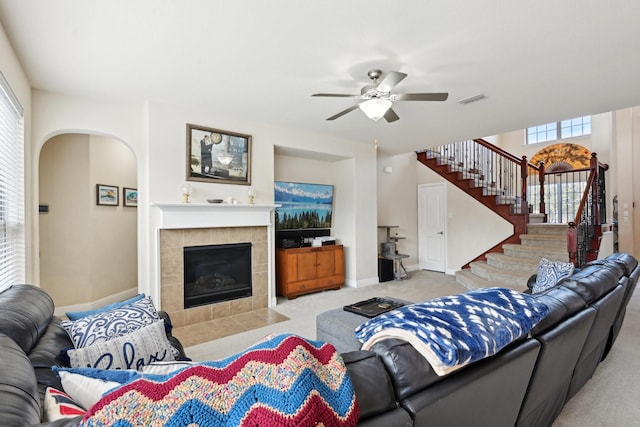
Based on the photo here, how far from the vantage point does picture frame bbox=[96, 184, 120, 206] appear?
4.18m

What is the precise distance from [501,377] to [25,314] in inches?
75.8

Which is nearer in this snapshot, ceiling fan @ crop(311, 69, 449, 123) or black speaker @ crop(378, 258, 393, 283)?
ceiling fan @ crop(311, 69, 449, 123)

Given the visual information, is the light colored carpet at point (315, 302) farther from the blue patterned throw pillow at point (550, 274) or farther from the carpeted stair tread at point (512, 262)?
the blue patterned throw pillow at point (550, 274)

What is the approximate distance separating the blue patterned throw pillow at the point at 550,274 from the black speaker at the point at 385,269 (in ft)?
10.2

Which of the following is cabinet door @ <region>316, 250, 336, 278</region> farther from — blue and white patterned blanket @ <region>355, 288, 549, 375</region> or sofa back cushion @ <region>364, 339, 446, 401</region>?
sofa back cushion @ <region>364, 339, 446, 401</region>

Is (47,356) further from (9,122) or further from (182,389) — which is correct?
(9,122)

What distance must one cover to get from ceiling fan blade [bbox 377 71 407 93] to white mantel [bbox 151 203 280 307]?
226cm

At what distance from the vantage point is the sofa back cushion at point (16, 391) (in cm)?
64

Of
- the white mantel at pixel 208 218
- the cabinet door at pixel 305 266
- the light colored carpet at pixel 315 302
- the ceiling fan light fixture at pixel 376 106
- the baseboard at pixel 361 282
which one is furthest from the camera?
the baseboard at pixel 361 282

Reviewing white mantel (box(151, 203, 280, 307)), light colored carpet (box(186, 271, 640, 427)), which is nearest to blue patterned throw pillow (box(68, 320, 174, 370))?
light colored carpet (box(186, 271, 640, 427))

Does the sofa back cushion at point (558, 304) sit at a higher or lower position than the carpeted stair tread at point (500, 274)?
higher

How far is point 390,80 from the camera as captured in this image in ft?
7.99

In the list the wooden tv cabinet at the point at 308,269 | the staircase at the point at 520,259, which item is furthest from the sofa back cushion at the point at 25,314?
the staircase at the point at 520,259

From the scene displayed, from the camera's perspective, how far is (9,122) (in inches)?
97.6
